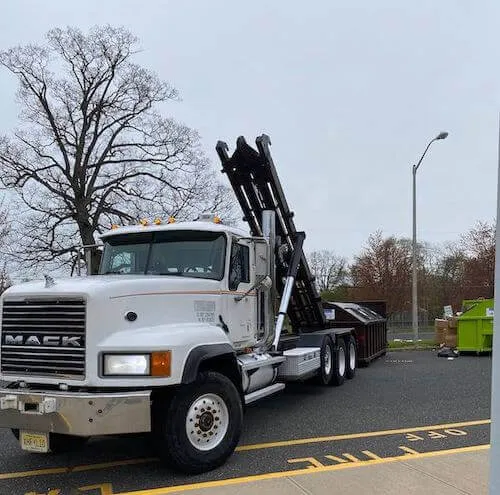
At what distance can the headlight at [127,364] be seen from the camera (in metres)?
5.27

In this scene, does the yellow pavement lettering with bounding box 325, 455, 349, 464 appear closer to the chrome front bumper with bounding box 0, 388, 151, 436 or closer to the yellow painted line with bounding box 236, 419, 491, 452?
the yellow painted line with bounding box 236, 419, 491, 452

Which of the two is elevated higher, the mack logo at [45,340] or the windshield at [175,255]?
the windshield at [175,255]

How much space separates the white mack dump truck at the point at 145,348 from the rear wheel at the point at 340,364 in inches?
151

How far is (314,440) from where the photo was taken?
6.85 meters

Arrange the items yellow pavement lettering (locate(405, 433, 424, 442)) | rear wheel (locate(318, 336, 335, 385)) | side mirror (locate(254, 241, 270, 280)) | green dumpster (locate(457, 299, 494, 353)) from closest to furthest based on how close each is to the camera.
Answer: yellow pavement lettering (locate(405, 433, 424, 442)) → side mirror (locate(254, 241, 270, 280)) → rear wheel (locate(318, 336, 335, 385)) → green dumpster (locate(457, 299, 494, 353))

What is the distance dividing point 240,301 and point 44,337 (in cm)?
254

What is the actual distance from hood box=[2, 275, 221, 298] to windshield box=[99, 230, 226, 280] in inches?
15.1

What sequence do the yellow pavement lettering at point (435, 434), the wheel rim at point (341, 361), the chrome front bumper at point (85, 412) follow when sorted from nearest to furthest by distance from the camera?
1. the chrome front bumper at point (85, 412)
2. the yellow pavement lettering at point (435, 434)
3. the wheel rim at point (341, 361)

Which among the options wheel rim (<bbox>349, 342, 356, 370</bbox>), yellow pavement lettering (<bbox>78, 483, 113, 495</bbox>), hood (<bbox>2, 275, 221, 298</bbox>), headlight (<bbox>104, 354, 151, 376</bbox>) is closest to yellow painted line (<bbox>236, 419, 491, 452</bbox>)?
yellow pavement lettering (<bbox>78, 483, 113, 495</bbox>)

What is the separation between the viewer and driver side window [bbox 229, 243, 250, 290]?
7.12m

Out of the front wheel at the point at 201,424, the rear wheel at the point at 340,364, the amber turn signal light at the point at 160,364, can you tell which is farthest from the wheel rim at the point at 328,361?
the amber turn signal light at the point at 160,364

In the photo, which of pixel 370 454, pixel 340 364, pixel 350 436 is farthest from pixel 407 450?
pixel 340 364

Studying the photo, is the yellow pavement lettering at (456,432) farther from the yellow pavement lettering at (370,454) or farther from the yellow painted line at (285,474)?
the yellow pavement lettering at (370,454)

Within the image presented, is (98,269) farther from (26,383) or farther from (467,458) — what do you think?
(467,458)
